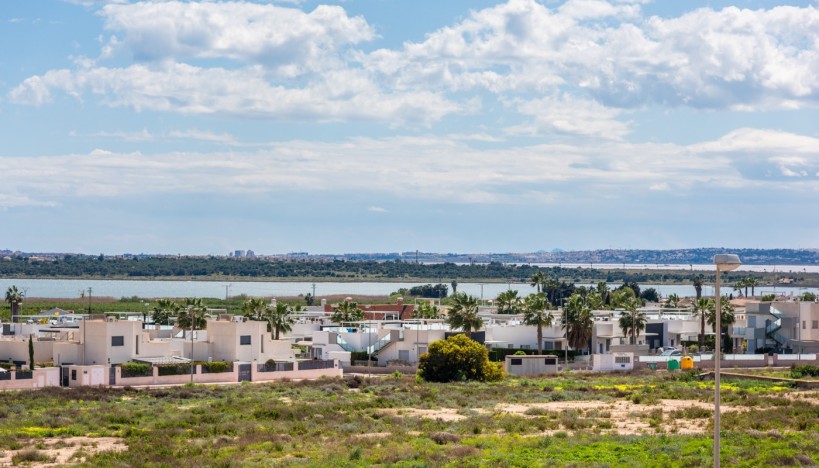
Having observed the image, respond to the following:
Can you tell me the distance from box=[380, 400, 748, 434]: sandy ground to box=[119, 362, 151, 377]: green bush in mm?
20935

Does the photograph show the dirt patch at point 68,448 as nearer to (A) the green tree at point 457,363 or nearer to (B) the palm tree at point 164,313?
(A) the green tree at point 457,363

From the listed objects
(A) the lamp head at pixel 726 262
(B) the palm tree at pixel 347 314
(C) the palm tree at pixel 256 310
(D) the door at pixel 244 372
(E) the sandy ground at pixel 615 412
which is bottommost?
(D) the door at pixel 244 372

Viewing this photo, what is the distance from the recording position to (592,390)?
2255 inches

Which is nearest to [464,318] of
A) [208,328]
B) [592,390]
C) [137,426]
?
[208,328]

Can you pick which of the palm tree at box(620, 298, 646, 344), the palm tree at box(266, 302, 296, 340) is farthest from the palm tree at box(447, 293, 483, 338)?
the palm tree at box(620, 298, 646, 344)

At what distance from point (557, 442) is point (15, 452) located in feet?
56.6

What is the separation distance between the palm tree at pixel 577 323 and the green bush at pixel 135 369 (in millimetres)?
34357

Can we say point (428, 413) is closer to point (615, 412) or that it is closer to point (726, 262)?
point (615, 412)

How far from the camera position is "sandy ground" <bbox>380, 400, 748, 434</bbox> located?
133 feet

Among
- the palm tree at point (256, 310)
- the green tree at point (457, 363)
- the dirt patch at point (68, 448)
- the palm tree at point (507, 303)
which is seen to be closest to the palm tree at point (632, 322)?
the palm tree at point (507, 303)

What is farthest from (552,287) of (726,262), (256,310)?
(726,262)

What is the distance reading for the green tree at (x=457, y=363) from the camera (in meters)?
65.2

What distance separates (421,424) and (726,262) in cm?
2219

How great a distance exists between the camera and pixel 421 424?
42.3 meters
